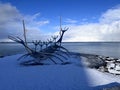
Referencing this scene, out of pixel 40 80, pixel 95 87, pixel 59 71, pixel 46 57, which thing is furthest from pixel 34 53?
pixel 95 87

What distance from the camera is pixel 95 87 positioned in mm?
10055

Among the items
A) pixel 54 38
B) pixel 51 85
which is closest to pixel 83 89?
pixel 51 85

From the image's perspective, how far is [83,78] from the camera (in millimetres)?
11883

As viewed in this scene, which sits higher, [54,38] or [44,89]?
[54,38]

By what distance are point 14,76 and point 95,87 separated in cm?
477

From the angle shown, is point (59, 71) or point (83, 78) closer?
point (83, 78)

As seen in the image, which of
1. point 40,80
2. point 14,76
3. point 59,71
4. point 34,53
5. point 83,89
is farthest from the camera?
point 34,53

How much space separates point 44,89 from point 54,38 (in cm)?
1186

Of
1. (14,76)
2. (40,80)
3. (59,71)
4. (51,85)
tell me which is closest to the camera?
(51,85)

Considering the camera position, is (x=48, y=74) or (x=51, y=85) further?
(x=48, y=74)

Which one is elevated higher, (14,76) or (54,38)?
(54,38)

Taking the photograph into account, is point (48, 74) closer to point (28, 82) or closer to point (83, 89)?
point (28, 82)

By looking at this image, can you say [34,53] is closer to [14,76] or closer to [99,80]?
[14,76]

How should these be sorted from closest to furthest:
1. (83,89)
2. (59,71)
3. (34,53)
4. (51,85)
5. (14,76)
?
(83,89) → (51,85) → (14,76) → (59,71) → (34,53)
